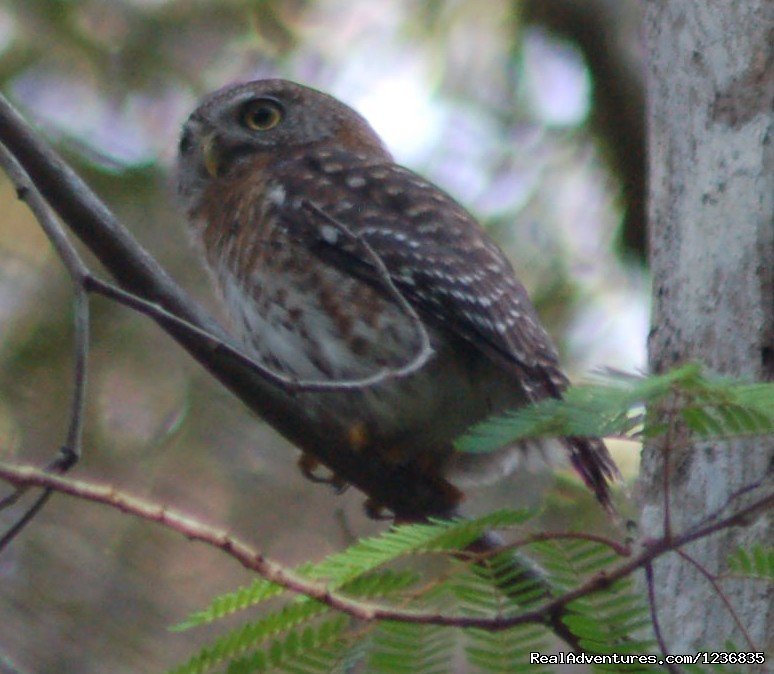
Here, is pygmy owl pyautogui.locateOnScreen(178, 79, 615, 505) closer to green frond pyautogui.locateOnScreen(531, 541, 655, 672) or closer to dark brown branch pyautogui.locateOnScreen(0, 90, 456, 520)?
dark brown branch pyautogui.locateOnScreen(0, 90, 456, 520)

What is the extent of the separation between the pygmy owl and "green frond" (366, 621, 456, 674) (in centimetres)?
142

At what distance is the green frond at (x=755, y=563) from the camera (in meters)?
2.22

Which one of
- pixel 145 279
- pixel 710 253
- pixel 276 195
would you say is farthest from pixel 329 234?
pixel 710 253

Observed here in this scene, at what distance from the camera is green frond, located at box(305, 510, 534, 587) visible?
2158 mm

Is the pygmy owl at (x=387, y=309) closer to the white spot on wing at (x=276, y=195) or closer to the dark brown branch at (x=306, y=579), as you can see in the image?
the white spot on wing at (x=276, y=195)

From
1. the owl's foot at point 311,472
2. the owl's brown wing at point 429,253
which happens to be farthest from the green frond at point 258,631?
the owl's foot at point 311,472

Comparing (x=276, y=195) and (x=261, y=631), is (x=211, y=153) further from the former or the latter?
(x=261, y=631)

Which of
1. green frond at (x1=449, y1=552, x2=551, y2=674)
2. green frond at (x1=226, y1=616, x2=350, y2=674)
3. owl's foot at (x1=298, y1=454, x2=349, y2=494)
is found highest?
owl's foot at (x1=298, y1=454, x2=349, y2=494)

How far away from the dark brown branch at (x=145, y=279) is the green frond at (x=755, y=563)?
3.16 ft

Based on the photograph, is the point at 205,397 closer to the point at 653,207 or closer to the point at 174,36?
the point at 174,36

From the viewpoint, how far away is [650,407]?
6.80ft

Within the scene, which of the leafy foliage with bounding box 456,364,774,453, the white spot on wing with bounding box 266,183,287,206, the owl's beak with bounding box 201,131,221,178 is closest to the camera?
the leafy foliage with bounding box 456,364,774,453

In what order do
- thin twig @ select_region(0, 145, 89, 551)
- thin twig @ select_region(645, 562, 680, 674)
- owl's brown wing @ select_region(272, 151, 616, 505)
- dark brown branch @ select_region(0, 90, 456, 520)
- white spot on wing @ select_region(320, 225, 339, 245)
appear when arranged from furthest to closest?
1. white spot on wing @ select_region(320, 225, 339, 245)
2. owl's brown wing @ select_region(272, 151, 616, 505)
3. dark brown branch @ select_region(0, 90, 456, 520)
4. thin twig @ select_region(0, 145, 89, 551)
5. thin twig @ select_region(645, 562, 680, 674)

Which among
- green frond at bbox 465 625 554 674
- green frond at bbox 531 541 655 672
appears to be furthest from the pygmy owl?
green frond at bbox 465 625 554 674
